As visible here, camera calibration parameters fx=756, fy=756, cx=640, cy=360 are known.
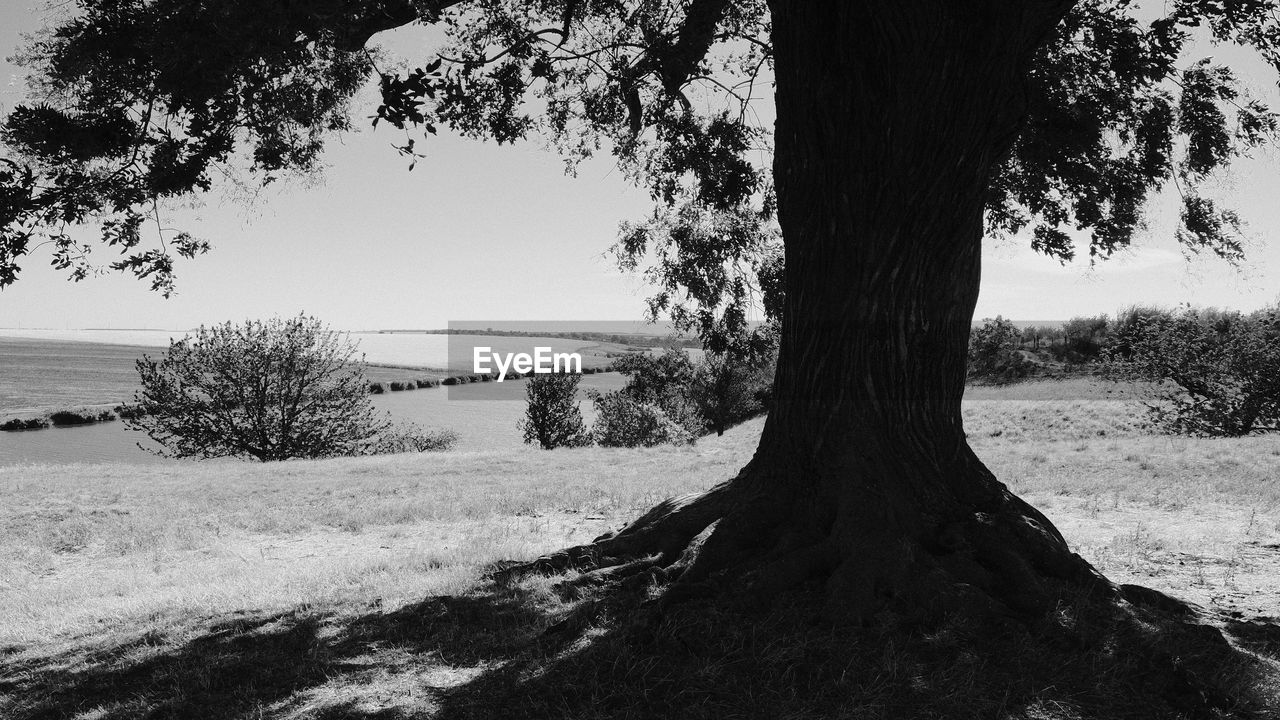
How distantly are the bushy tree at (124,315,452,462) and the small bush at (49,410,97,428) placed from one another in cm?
3483

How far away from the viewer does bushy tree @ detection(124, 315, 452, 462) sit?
1411 inches

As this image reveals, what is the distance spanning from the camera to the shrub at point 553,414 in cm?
5059

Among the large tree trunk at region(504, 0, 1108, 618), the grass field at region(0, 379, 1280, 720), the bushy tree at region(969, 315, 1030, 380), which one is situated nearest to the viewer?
the grass field at region(0, 379, 1280, 720)

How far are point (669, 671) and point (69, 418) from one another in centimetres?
7709

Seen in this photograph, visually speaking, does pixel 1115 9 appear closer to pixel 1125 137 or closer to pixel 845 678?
pixel 1125 137

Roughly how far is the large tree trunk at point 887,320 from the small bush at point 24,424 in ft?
238

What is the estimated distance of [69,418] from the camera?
63.9m

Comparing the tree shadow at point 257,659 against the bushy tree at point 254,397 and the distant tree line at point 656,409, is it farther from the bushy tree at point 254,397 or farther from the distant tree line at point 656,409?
the distant tree line at point 656,409

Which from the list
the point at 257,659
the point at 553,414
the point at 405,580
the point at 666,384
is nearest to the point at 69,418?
Answer: the point at 553,414

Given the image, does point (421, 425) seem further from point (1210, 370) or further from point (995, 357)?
point (1210, 370)

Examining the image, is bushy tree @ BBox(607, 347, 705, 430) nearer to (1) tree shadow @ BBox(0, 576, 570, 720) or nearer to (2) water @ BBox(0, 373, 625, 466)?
(2) water @ BBox(0, 373, 625, 466)

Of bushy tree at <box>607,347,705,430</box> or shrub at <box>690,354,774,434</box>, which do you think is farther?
bushy tree at <box>607,347,705,430</box>
